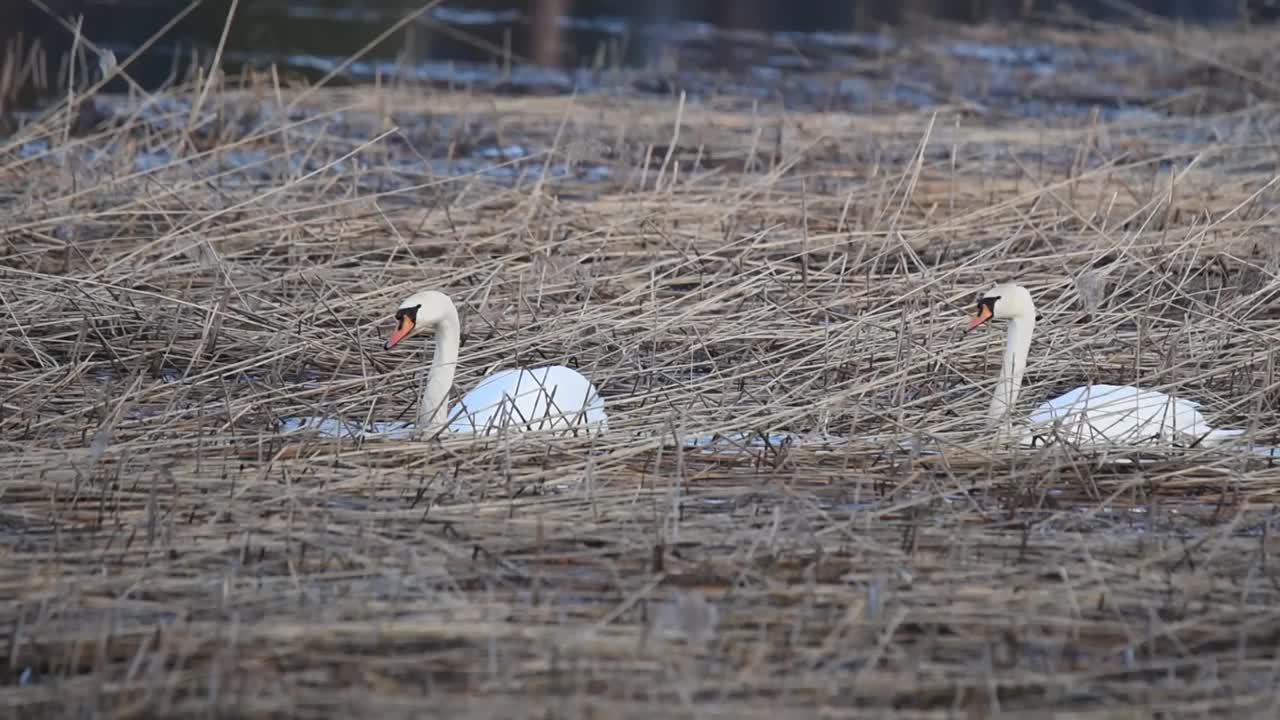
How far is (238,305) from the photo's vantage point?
6270 millimetres

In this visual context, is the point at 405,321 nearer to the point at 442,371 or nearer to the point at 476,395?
the point at 442,371

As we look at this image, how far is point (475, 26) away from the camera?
1842cm

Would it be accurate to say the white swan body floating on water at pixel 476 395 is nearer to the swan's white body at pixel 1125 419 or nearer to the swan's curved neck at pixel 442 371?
the swan's curved neck at pixel 442 371

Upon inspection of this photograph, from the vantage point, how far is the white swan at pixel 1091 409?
503cm

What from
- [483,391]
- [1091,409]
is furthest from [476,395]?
[1091,409]

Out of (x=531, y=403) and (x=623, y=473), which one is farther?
(x=531, y=403)

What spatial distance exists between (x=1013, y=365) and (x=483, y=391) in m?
1.57

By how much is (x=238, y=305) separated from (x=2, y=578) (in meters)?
2.51

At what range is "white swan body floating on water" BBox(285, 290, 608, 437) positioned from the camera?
512cm

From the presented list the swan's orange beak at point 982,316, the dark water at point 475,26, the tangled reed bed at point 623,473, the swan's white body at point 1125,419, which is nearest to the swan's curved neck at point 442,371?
the tangled reed bed at point 623,473

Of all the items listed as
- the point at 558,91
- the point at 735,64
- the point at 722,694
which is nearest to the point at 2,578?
the point at 722,694

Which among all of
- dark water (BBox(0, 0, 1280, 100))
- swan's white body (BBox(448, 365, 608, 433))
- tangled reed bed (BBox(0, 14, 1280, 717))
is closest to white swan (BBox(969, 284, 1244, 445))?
tangled reed bed (BBox(0, 14, 1280, 717))

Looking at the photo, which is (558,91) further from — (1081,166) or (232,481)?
(232,481)

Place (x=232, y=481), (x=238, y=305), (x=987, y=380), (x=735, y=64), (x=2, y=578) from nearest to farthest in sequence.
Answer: (x=2, y=578)
(x=232, y=481)
(x=987, y=380)
(x=238, y=305)
(x=735, y=64)
